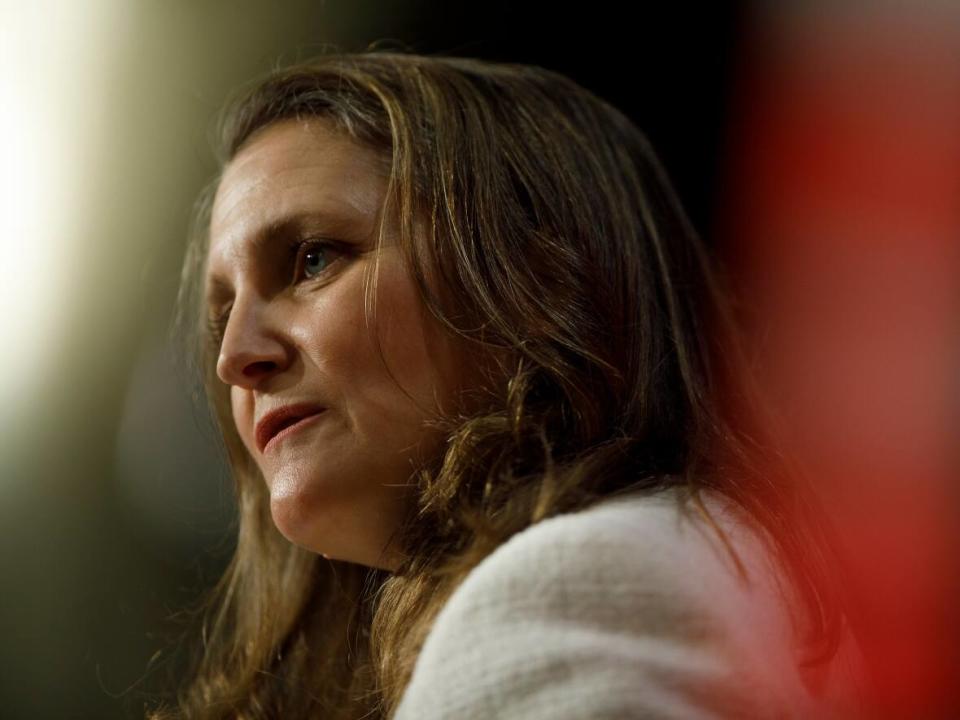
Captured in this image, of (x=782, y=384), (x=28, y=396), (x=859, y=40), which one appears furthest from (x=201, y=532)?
(x=859, y=40)

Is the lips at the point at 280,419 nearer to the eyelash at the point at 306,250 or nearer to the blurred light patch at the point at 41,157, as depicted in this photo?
the eyelash at the point at 306,250

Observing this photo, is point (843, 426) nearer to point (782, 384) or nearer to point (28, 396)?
point (782, 384)

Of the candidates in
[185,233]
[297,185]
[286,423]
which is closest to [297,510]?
[286,423]

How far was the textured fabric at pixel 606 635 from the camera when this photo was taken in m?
0.65

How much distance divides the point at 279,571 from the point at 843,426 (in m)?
0.75

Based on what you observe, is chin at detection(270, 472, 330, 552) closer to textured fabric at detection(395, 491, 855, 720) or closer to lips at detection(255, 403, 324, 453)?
lips at detection(255, 403, 324, 453)

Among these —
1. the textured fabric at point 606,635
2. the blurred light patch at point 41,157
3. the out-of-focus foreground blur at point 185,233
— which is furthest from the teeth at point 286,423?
the blurred light patch at point 41,157

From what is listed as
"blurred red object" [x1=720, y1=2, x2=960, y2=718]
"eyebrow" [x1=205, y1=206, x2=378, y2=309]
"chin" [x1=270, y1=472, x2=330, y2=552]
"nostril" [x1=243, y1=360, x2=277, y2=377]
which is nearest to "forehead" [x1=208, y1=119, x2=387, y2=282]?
"eyebrow" [x1=205, y1=206, x2=378, y2=309]

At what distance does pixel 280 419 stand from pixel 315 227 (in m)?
0.20

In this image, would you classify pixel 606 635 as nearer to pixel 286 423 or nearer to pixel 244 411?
pixel 286 423

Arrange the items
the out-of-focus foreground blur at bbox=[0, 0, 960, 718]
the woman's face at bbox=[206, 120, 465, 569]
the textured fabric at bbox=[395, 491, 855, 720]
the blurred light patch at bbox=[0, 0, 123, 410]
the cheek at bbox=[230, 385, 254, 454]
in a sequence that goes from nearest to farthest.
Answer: the textured fabric at bbox=[395, 491, 855, 720] < the woman's face at bbox=[206, 120, 465, 569] < the cheek at bbox=[230, 385, 254, 454] < the out-of-focus foreground blur at bbox=[0, 0, 960, 718] < the blurred light patch at bbox=[0, 0, 123, 410]

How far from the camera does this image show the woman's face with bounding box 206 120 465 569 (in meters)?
0.99

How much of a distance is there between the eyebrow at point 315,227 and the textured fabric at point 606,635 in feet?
1.40

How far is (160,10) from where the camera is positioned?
1.48 m
